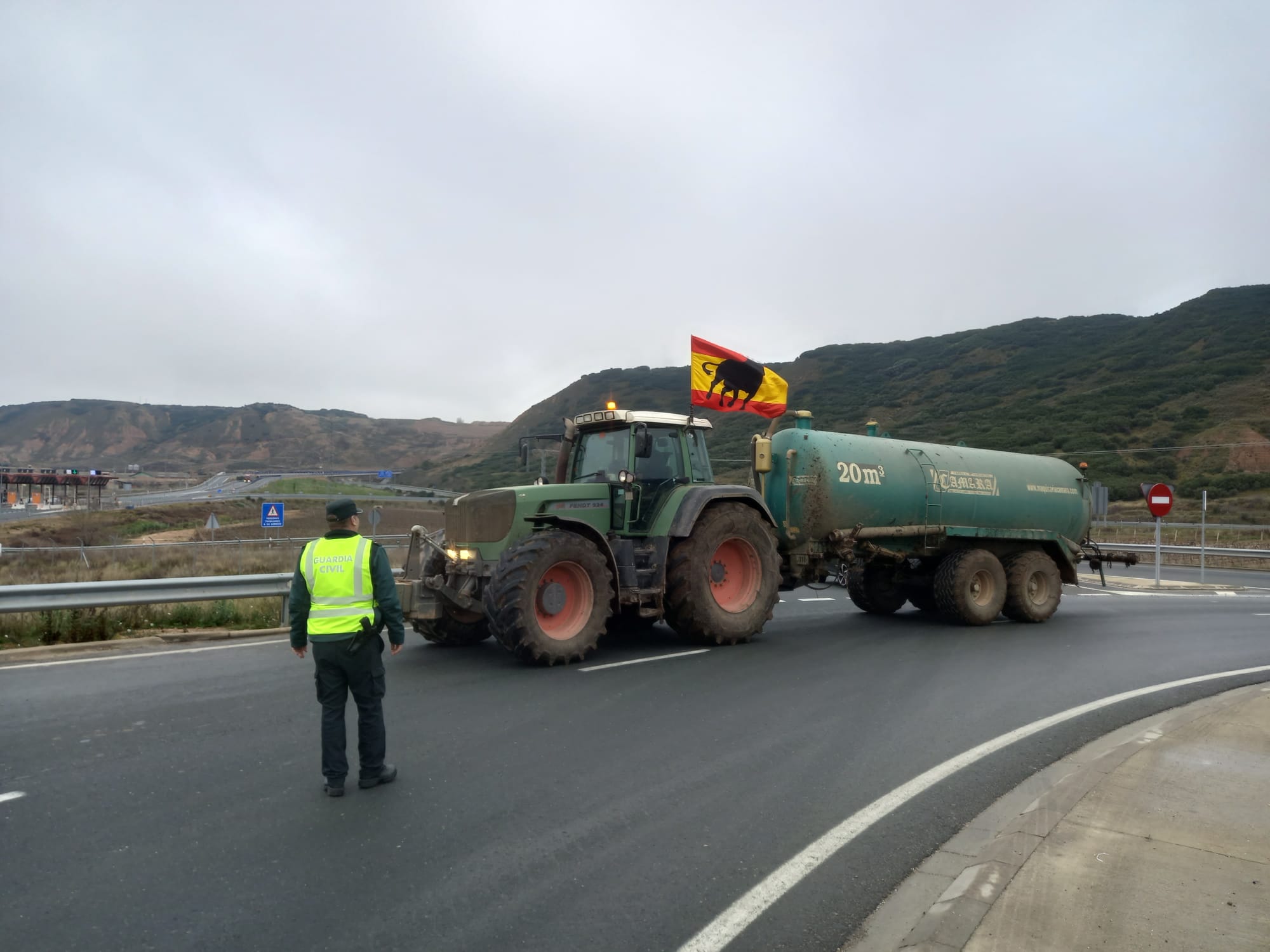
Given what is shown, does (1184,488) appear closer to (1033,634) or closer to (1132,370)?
(1132,370)

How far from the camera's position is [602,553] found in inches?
370

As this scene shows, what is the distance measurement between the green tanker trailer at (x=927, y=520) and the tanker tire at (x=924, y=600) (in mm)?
24

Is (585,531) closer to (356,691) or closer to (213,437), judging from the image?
(356,691)

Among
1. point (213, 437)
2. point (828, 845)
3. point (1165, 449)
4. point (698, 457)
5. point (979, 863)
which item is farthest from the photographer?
point (213, 437)

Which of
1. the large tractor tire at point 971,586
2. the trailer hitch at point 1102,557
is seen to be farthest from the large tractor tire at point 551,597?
the trailer hitch at point 1102,557

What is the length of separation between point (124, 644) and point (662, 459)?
20.7 ft

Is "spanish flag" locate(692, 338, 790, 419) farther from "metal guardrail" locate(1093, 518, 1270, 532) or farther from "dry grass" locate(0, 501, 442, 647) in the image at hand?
"metal guardrail" locate(1093, 518, 1270, 532)

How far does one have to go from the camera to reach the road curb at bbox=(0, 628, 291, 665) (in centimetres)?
882

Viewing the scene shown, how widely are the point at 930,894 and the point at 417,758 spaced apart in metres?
3.33

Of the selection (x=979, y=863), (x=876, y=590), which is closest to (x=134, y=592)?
(x=979, y=863)

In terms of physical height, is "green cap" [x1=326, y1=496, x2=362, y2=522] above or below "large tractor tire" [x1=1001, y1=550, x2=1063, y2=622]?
above

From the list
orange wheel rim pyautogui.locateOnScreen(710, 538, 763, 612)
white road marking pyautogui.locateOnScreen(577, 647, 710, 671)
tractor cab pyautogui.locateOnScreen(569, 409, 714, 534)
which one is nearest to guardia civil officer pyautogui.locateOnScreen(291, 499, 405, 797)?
white road marking pyautogui.locateOnScreen(577, 647, 710, 671)

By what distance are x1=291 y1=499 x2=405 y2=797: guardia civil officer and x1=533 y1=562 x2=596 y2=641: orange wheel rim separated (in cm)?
341

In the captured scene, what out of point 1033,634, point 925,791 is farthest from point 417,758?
point 1033,634
